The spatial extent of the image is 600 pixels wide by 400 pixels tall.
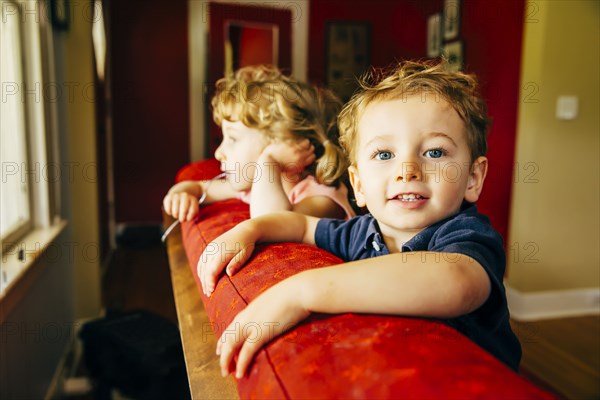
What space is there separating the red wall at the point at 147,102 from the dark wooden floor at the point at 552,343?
73.8 inches

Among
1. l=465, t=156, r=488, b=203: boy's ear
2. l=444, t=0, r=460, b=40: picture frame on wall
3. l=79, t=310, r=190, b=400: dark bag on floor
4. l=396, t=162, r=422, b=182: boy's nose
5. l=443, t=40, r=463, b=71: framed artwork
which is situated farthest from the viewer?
l=444, t=0, r=460, b=40: picture frame on wall

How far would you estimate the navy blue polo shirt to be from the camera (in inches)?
24.7

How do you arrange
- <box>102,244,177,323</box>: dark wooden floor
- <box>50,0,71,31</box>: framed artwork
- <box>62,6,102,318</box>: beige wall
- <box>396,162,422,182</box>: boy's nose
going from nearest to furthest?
<box>396,162,422,182</box>: boy's nose < <box>50,0,71,31</box>: framed artwork < <box>62,6,102,318</box>: beige wall < <box>102,244,177,323</box>: dark wooden floor

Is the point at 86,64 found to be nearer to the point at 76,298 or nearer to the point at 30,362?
the point at 76,298

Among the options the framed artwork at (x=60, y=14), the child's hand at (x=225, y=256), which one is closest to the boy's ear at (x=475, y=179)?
the child's hand at (x=225, y=256)

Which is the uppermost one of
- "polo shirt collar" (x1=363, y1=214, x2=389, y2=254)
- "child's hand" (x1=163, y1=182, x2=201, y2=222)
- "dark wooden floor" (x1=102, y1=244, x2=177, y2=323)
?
"polo shirt collar" (x1=363, y1=214, x2=389, y2=254)

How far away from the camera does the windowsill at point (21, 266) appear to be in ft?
4.92

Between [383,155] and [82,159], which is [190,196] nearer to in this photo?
[383,155]

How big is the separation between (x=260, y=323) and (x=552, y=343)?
220cm

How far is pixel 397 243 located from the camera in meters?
0.90

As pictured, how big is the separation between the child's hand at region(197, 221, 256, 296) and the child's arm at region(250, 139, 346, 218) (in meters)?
0.32

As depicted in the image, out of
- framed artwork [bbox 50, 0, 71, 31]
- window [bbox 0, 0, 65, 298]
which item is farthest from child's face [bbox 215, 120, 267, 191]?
framed artwork [bbox 50, 0, 71, 31]

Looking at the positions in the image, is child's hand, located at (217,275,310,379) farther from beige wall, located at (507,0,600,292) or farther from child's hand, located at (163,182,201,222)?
beige wall, located at (507,0,600,292)

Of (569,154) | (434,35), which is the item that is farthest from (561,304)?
(434,35)
